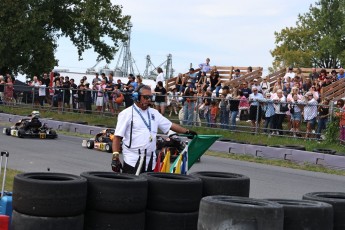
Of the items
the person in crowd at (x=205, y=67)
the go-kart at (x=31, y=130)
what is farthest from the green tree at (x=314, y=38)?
the go-kart at (x=31, y=130)

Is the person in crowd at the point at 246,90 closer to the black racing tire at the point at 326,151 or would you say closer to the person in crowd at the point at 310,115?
the person in crowd at the point at 310,115

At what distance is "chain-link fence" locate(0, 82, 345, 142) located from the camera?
20.2 metres

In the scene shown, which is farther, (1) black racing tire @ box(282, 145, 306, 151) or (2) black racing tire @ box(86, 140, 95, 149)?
(2) black racing tire @ box(86, 140, 95, 149)

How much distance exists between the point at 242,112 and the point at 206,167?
624 cm

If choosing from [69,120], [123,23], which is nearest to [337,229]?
[69,120]

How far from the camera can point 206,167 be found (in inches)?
633

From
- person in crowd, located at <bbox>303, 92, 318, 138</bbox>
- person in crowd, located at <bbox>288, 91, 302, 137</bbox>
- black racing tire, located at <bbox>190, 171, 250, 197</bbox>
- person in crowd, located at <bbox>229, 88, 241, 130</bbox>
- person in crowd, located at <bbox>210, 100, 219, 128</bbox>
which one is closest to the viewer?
black racing tire, located at <bbox>190, 171, 250, 197</bbox>

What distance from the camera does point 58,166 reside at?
14.7 meters

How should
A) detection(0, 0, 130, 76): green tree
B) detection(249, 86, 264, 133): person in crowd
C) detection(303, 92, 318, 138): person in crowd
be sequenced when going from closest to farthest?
1. detection(303, 92, 318, 138): person in crowd
2. detection(249, 86, 264, 133): person in crowd
3. detection(0, 0, 130, 76): green tree

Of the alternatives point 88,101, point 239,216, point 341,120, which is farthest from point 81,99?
point 239,216

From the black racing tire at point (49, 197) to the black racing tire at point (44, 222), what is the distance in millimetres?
37

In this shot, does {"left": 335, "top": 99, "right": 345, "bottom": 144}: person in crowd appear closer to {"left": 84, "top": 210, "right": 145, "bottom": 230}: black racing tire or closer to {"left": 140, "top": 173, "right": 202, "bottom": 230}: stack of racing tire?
{"left": 140, "top": 173, "right": 202, "bottom": 230}: stack of racing tire

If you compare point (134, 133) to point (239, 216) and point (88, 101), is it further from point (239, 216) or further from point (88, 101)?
point (88, 101)

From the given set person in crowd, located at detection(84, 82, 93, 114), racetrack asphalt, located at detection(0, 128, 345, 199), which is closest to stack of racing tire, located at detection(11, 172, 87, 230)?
racetrack asphalt, located at detection(0, 128, 345, 199)
